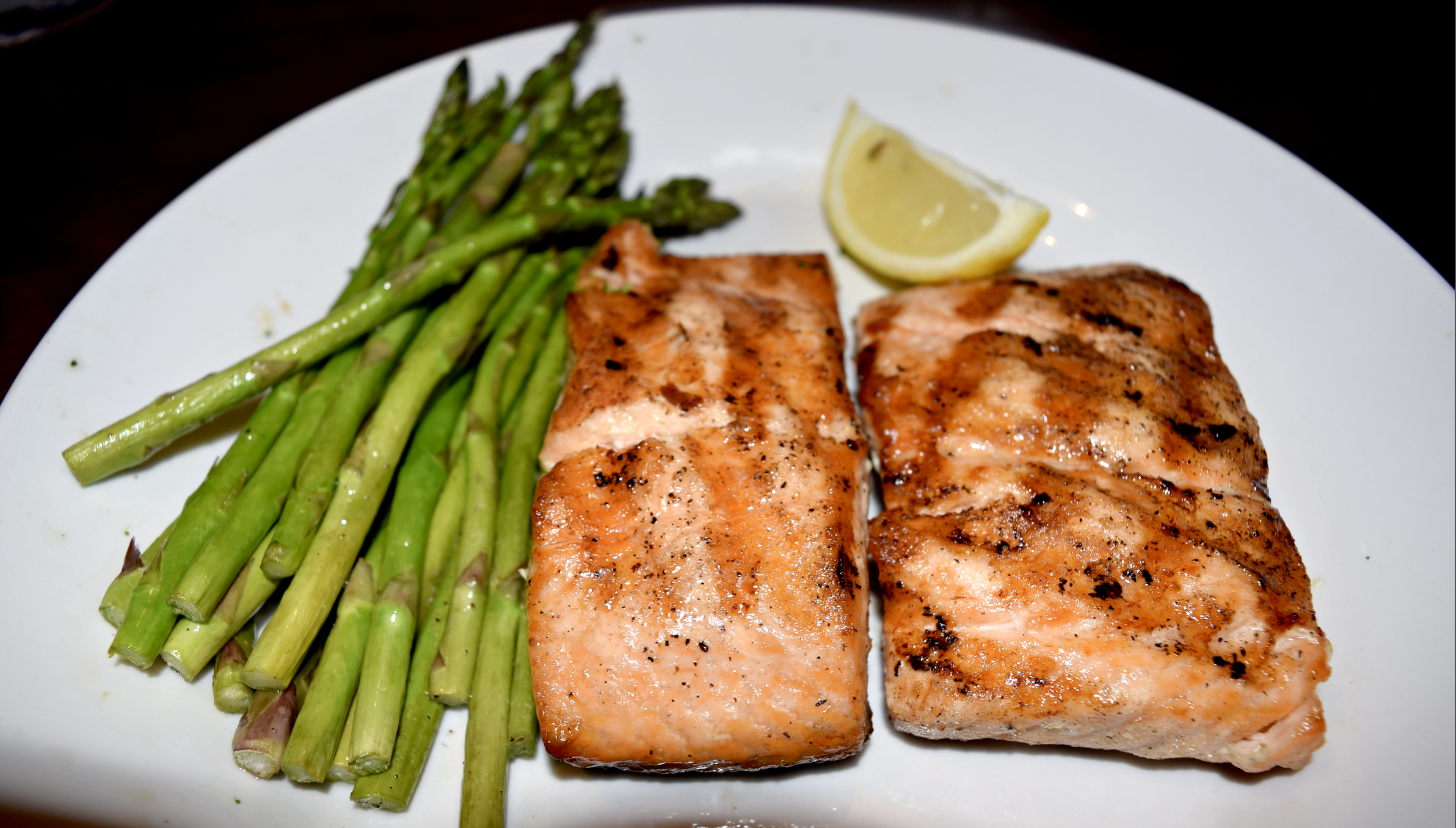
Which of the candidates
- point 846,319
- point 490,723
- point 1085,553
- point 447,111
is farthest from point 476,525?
point 447,111

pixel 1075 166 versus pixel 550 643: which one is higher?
pixel 550 643

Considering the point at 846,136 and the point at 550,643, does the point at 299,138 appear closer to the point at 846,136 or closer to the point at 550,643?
the point at 846,136

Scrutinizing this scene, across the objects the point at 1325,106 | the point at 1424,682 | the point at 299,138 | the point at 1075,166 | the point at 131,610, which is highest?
the point at 299,138

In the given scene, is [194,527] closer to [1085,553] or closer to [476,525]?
[476,525]

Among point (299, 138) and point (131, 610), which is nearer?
point (131, 610)

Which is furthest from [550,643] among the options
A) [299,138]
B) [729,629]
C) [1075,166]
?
[1075,166]

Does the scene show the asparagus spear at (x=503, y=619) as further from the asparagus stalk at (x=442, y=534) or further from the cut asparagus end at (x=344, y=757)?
the cut asparagus end at (x=344, y=757)

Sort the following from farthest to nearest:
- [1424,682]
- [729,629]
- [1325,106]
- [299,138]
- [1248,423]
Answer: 1. [1325,106]
2. [299,138]
3. [1248,423]
4. [1424,682]
5. [729,629]

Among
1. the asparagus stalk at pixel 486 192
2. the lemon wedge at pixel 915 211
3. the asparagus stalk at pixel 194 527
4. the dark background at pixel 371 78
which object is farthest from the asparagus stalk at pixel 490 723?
the dark background at pixel 371 78
